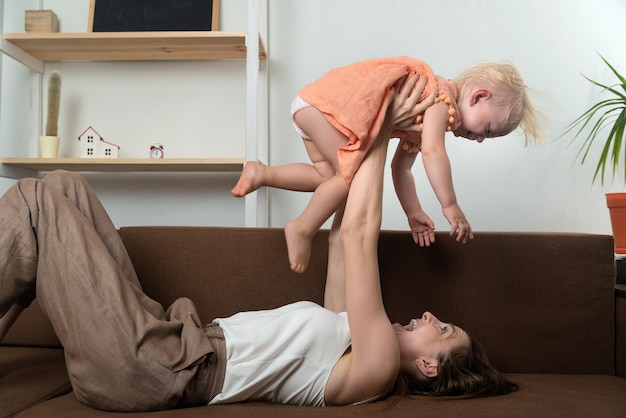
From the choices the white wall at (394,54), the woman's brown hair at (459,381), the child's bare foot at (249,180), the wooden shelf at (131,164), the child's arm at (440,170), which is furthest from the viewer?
the white wall at (394,54)

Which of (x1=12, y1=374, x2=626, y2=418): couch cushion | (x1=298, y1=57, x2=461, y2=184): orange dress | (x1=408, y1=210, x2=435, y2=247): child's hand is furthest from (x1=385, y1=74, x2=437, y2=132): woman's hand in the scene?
(x1=12, y1=374, x2=626, y2=418): couch cushion

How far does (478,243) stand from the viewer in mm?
1795

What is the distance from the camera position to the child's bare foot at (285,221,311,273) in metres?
1.62

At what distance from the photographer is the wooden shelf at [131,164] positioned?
2586 mm

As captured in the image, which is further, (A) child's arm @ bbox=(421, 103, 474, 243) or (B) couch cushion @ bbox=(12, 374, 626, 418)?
(A) child's arm @ bbox=(421, 103, 474, 243)

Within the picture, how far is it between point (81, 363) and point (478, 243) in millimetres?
1033

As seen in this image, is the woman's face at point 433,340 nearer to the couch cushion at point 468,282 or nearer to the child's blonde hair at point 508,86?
the couch cushion at point 468,282

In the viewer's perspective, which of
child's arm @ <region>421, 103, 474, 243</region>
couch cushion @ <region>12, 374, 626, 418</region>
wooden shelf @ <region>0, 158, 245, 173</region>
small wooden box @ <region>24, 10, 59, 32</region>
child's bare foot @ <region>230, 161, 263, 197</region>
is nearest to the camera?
couch cushion @ <region>12, 374, 626, 418</region>

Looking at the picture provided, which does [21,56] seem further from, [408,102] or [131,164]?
[408,102]

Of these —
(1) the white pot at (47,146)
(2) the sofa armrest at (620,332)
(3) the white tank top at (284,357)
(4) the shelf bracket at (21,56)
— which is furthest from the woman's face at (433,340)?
(4) the shelf bracket at (21,56)

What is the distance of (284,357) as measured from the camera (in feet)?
4.52

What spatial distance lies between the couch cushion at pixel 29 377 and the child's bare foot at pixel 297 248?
1.96 ft

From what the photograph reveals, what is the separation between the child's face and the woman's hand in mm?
125

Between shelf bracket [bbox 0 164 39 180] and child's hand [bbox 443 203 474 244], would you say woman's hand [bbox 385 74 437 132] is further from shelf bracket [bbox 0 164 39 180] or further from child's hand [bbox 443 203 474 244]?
shelf bracket [bbox 0 164 39 180]
